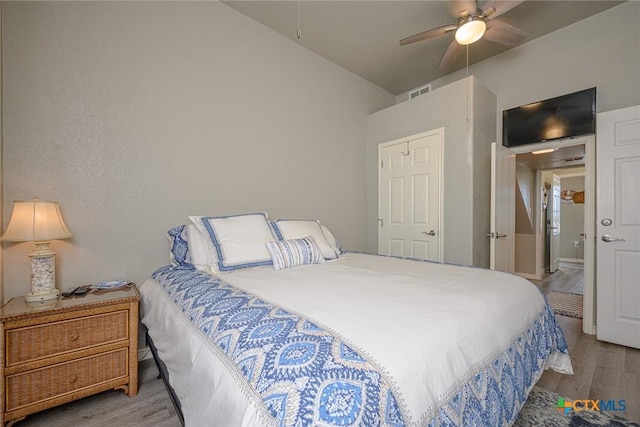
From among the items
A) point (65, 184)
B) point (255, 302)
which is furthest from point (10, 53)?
point (255, 302)

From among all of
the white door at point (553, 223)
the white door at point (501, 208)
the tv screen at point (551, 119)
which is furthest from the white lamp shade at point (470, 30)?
the white door at point (553, 223)

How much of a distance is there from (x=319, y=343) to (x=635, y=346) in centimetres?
316

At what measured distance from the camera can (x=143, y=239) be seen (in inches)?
83.0

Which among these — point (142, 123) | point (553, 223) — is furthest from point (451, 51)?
point (553, 223)

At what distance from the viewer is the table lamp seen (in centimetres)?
150

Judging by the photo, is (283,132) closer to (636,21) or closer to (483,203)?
(483,203)

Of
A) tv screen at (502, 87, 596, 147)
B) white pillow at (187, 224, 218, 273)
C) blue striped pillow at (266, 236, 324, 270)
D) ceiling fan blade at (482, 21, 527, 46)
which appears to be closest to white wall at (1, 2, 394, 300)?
white pillow at (187, 224, 218, 273)

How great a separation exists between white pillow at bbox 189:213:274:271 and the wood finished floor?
0.88 meters

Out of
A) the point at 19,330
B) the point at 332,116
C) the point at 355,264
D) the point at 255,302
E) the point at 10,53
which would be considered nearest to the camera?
the point at 255,302

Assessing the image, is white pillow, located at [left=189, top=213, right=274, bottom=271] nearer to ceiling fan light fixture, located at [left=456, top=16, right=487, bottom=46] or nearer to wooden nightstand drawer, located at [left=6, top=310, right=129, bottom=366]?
wooden nightstand drawer, located at [left=6, top=310, right=129, bottom=366]

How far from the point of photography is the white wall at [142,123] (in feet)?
5.67

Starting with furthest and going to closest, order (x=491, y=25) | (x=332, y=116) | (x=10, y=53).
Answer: (x=332, y=116), (x=491, y=25), (x=10, y=53)

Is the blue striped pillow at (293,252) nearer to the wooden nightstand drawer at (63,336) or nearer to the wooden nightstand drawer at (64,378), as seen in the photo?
the wooden nightstand drawer at (63,336)

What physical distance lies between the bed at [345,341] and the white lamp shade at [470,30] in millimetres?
1902
